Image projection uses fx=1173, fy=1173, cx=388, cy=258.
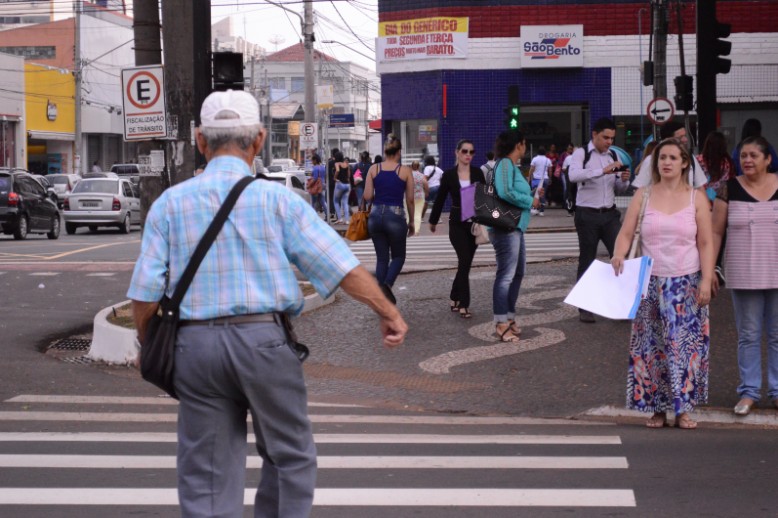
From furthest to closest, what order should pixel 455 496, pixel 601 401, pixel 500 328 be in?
pixel 500 328
pixel 601 401
pixel 455 496

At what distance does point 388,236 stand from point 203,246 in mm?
8469

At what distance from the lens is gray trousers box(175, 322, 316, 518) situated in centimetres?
416

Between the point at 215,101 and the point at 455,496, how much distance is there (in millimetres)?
2723

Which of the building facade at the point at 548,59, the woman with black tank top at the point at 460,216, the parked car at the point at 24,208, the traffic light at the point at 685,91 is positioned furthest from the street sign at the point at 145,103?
the building facade at the point at 548,59

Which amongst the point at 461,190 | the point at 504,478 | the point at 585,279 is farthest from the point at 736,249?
the point at 461,190

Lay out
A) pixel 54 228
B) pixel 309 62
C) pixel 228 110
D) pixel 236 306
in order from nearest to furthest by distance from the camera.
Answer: pixel 236 306 < pixel 228 110 < pixel 54 228 < pixel 309 62

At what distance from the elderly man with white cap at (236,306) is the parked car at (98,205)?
28.6 meters

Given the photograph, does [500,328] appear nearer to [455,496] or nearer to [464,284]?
[464,284]

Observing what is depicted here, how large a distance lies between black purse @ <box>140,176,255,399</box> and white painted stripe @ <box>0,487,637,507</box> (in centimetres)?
197

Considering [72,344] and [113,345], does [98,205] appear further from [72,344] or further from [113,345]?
[113,345]

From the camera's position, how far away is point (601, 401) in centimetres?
891

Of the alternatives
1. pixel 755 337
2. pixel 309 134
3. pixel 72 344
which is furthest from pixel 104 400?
pixel 309 134

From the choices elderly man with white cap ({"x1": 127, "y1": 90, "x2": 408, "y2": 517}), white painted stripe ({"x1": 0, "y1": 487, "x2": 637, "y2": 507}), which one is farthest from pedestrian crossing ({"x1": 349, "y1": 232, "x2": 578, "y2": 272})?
elderly man with white cap ({"x1": 127, "y1": 90, "x2": 408, "y2": 517})

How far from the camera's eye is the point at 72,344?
12227mm
